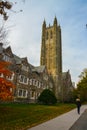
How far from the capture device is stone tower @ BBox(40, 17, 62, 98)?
7662cm

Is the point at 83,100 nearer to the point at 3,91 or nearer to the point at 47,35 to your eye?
the point at 47,35

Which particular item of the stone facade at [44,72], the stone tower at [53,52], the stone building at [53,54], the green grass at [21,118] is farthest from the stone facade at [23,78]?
the green grass at [21,118]

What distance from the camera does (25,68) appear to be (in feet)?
164

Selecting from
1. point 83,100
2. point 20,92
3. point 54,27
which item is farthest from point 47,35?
point 20,92

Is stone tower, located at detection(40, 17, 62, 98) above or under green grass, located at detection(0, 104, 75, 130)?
above

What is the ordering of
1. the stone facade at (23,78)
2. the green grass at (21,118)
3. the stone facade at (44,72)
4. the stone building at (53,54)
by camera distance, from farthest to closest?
the stone building at (53,54) → the stone facade at (44,72) → the stone facade at (23,78) → the green grass at (21,118)

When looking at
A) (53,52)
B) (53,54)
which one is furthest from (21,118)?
(53,52)

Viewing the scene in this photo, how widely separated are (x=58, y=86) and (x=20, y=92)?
3057 centimetres

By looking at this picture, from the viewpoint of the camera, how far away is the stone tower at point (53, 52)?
76625 millimetres

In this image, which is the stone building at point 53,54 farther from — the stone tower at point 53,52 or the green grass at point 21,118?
the green grass at point 21,118

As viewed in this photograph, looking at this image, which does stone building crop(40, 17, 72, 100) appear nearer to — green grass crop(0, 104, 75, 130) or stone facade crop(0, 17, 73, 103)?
stone facade crop(0, 17, 73, 103)

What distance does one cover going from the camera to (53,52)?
81812 millimetres

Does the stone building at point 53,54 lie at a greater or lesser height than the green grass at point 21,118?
greater

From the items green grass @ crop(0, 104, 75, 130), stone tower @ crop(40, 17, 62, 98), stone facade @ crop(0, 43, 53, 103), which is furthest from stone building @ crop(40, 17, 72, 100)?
green grass @ crop(0, 104, 75, 130)
